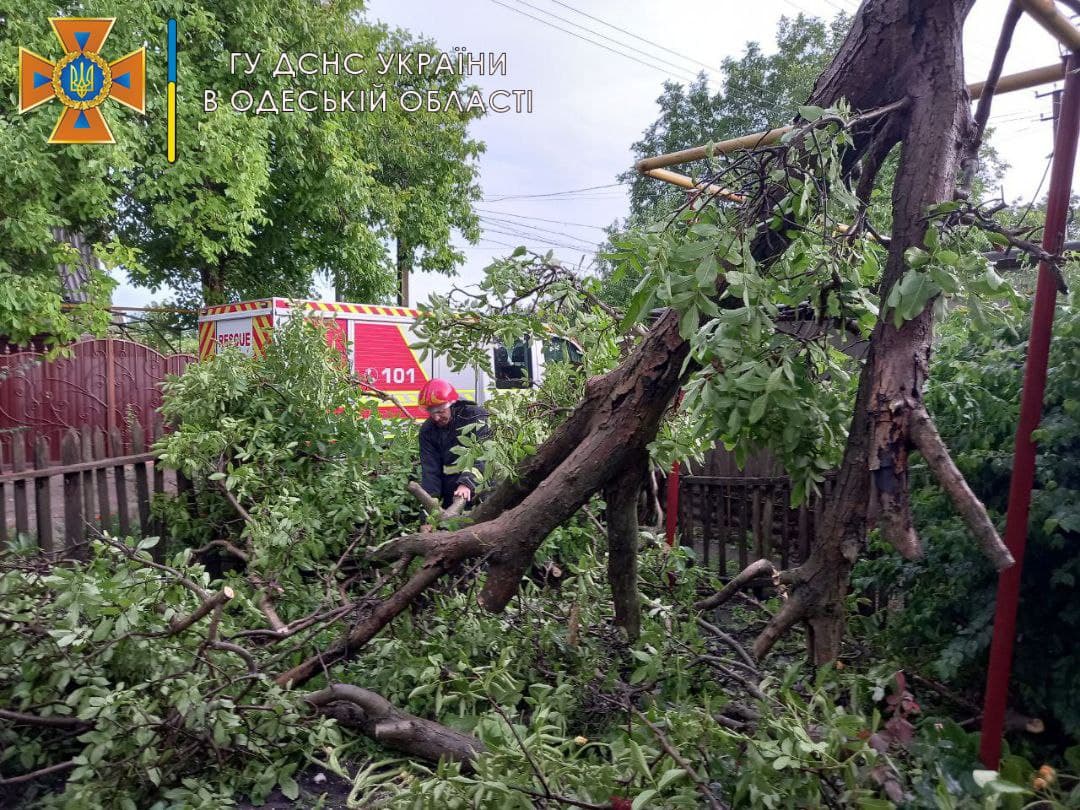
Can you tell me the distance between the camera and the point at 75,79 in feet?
28.6

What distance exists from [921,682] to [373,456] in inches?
133

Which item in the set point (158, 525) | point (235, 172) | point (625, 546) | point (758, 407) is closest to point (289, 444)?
point (158, 525)

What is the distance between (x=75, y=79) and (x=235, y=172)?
8.23ft

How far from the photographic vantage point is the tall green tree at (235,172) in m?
8.21

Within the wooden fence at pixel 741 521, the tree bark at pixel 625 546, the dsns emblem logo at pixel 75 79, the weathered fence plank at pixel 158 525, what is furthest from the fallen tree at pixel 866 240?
the dsns emblem logo at pixel 75 79

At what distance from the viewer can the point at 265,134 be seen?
1130cm

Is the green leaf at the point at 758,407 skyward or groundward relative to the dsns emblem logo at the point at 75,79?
groundward

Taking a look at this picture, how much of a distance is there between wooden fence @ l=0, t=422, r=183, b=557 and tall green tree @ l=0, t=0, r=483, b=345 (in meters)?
3.63

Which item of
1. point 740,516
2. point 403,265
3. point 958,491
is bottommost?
point 740,516

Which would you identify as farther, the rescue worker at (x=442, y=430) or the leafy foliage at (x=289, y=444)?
the rescue worker at (x=442, y=430)

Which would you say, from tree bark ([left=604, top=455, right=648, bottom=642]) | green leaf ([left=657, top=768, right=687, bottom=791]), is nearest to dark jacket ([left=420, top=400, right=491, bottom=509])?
tree bark ([left=604, top=455, right=648, bottom=642])

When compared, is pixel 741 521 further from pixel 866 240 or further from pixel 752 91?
pixel 752 91

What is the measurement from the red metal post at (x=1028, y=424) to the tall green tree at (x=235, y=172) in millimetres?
9041

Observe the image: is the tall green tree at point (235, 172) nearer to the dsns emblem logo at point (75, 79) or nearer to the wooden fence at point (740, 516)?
the dsns emblem logo at point (75, 79)
